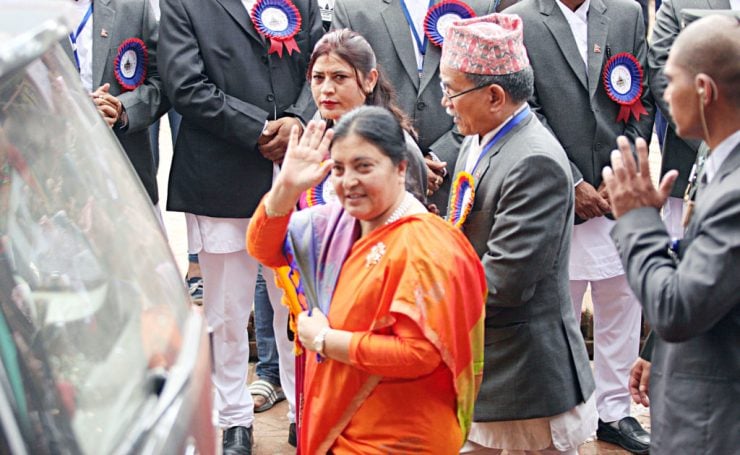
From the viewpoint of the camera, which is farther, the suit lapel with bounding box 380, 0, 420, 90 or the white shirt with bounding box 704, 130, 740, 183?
the suit lapel with bounding box 380, 0, 420, 90

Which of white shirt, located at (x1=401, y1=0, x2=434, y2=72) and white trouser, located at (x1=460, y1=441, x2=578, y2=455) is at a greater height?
white shirt, located at (x1=401, y1=0, x2=434, y2=72)

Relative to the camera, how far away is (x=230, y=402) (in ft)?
18.1

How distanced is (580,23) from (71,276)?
3813mm

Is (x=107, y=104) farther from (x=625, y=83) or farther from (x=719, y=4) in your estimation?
(x=719, y=4)

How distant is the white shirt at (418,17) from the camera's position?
566 centimetres

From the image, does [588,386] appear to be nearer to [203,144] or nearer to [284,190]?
[284,190]

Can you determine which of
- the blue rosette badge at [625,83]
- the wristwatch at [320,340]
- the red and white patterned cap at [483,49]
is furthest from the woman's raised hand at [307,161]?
the blue rosette badge at [625,83]

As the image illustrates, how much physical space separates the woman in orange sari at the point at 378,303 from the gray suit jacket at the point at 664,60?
265 centimetres

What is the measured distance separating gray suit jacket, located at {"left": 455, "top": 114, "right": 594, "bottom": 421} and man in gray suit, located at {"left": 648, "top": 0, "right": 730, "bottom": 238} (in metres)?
1.89

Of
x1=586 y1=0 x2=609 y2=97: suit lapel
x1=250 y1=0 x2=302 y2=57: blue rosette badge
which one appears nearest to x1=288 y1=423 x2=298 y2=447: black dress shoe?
x1=250 y1=0 x2=302 y2=57: blue rosette badge

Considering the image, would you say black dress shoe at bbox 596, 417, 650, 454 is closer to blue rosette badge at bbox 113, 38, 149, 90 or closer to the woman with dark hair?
the woman with dark hair

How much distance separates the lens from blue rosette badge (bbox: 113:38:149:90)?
5.68 meters

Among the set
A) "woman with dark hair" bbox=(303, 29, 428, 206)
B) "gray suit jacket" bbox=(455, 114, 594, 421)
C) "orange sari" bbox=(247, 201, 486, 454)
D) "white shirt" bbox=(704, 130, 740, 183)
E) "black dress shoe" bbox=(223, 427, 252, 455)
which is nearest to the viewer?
"white shirt" bbox=(704, 130, 740, 183)

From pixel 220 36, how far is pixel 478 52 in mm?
1965
